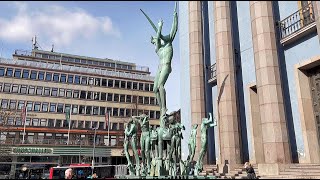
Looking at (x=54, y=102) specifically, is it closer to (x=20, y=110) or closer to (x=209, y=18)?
(x=20, y=110)

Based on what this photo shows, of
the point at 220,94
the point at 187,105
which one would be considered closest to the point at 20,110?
the point at 187,105

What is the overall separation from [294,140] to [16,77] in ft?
148

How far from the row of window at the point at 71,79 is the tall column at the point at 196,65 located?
32.8 m

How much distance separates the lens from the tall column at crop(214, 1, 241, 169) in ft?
→ 63.7

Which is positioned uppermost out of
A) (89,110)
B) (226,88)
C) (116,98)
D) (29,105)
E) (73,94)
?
(73,94)

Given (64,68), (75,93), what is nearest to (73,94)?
(75,93)

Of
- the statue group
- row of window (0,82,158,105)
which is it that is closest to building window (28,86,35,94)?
row of window (0,82,158,105)

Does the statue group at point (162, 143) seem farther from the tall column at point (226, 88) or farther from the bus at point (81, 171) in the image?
the bus at point (81, 171)

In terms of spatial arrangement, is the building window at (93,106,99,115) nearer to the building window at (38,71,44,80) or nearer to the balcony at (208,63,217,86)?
the building window at (38,71,44,80)

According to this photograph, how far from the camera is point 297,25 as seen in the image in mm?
18016

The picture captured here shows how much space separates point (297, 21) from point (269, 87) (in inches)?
171

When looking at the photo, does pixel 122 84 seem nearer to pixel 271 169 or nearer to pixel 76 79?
pixel 76 79

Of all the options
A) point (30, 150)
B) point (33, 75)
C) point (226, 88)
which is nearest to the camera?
point (226, 88)

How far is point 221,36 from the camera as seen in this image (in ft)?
70.5
